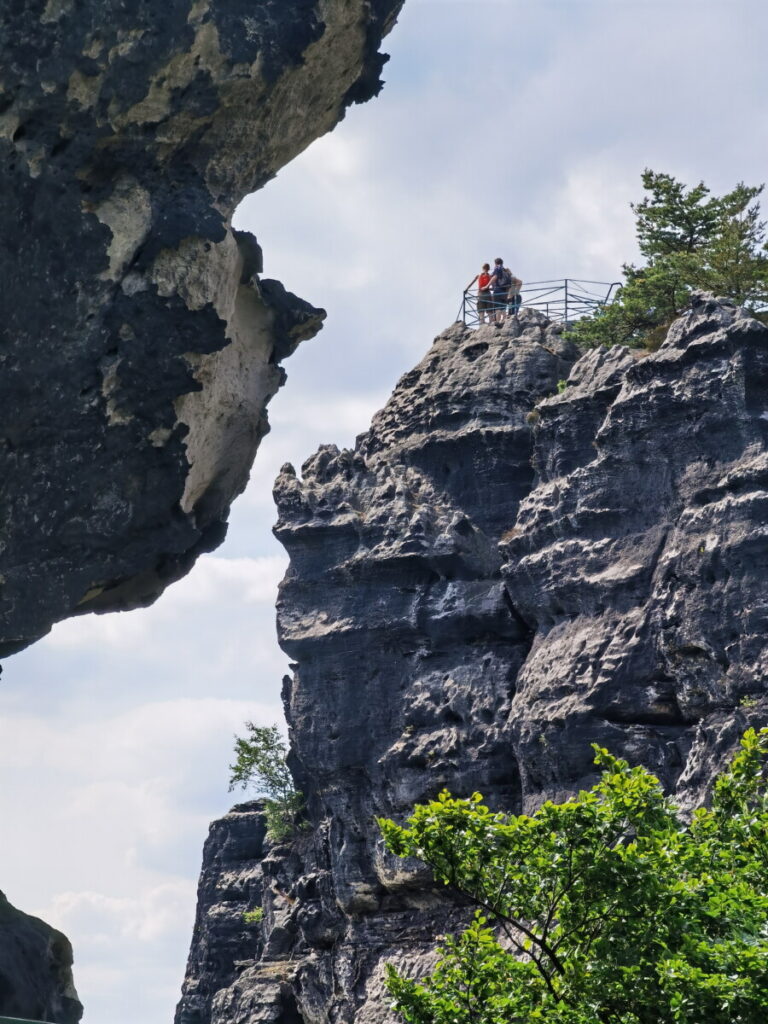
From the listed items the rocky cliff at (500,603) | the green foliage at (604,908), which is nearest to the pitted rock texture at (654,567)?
the rocky cliff at (500,603)

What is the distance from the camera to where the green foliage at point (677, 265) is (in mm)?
47844

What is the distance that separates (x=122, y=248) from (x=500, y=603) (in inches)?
1201

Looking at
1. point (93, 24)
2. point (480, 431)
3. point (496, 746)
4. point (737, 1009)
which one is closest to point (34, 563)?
point (93, 24)

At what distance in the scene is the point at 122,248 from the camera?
17.0 metres

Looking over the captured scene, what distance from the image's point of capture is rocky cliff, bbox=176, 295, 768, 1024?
39969mm

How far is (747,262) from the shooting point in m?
47.8

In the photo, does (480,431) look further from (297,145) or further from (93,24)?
(93,24)

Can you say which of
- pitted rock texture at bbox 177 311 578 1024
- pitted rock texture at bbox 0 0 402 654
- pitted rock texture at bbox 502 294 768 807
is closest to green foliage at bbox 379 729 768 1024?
pitted rock texture at bbox 0 0 402 654

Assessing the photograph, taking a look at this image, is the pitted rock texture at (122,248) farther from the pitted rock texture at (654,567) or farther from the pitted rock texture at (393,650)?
the pitted rock texture at (393,650)

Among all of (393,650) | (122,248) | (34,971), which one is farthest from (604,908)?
(393,650)

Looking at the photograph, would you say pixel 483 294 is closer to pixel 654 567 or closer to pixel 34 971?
pixel 654 567

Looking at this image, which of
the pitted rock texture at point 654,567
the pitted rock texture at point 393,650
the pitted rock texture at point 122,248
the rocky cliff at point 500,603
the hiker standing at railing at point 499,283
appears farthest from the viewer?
the hiker standing at railing at point 499,283

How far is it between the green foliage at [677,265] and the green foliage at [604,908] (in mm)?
29281

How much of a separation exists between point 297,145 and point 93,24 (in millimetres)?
3712
